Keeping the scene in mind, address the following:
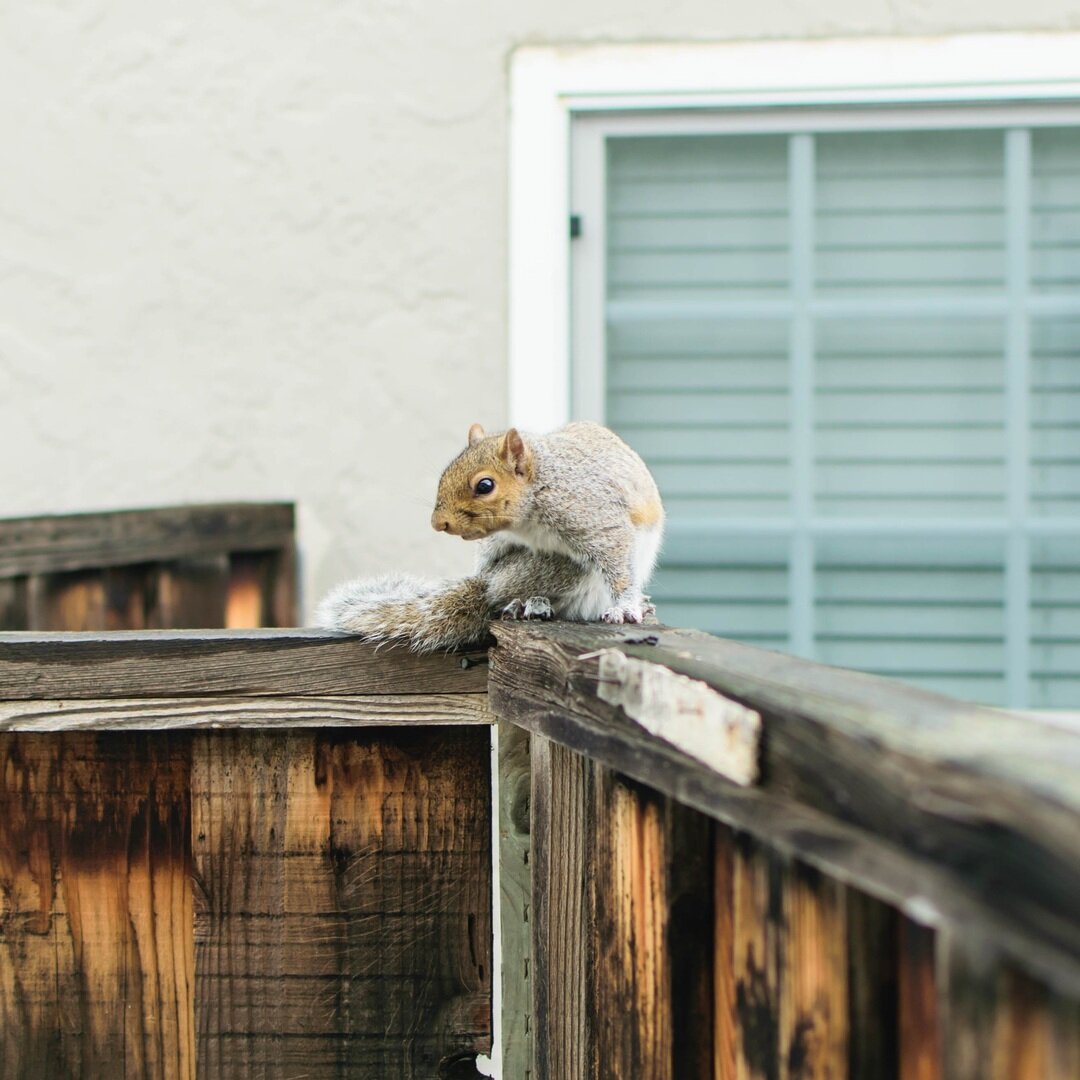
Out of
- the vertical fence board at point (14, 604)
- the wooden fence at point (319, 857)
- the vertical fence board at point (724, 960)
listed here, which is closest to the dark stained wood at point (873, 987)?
the vertical fence board at point (724, 960)

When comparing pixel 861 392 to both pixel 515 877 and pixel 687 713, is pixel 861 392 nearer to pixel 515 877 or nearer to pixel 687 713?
pixel 515 877

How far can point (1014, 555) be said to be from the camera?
307 cm

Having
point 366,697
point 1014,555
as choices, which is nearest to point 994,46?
point 1014,555

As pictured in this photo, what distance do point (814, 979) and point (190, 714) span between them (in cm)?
74

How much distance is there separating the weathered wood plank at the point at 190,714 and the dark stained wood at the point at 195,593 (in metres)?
1.65

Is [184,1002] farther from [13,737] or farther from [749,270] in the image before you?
[749,270]

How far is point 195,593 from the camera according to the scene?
2.96 meters

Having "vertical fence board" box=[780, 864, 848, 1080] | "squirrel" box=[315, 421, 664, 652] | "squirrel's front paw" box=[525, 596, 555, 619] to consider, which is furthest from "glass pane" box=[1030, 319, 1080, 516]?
"vertical fence board" box=[780, 864, 848, 1080]

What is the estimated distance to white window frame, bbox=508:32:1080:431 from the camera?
2990mm

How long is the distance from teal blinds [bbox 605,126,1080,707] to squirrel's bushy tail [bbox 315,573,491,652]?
177 cm

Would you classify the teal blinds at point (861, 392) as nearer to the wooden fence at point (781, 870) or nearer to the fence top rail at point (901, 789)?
the wooden fence at point (781, 870)

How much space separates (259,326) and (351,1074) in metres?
2.22

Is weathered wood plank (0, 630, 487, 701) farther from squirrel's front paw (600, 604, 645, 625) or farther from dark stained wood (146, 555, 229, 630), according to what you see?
dark stained wood (146, 555, 229, 630)

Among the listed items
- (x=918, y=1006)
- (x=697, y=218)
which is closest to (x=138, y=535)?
(x=697, y=218)
